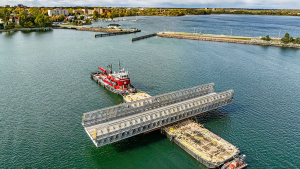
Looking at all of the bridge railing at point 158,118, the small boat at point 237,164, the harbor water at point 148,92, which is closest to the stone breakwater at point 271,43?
the harbor water at point 148,92

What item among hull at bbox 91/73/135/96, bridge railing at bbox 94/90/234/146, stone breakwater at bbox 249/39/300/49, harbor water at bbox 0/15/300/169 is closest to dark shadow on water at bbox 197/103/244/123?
harbor water at bbox 0/15/300/169

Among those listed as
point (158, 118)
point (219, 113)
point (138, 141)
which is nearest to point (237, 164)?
point (158, 118)

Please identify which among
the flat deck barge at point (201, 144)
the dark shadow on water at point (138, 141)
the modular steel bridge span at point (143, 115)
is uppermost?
the modular steel bridge span at point (143, 115)

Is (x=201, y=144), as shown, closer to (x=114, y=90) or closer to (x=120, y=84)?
(x=120, y=84)

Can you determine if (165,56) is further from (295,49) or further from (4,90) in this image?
(295,49)

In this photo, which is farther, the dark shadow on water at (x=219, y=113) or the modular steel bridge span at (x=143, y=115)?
the dark shadow on water at (x=219, y=113)

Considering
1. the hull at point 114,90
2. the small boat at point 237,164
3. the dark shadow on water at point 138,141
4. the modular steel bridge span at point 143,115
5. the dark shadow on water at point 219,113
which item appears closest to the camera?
the small boat at point 237,164

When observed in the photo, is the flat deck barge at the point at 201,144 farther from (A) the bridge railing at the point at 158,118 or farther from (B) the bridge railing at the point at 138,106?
(B) the bridge railing at the point at 138,106
